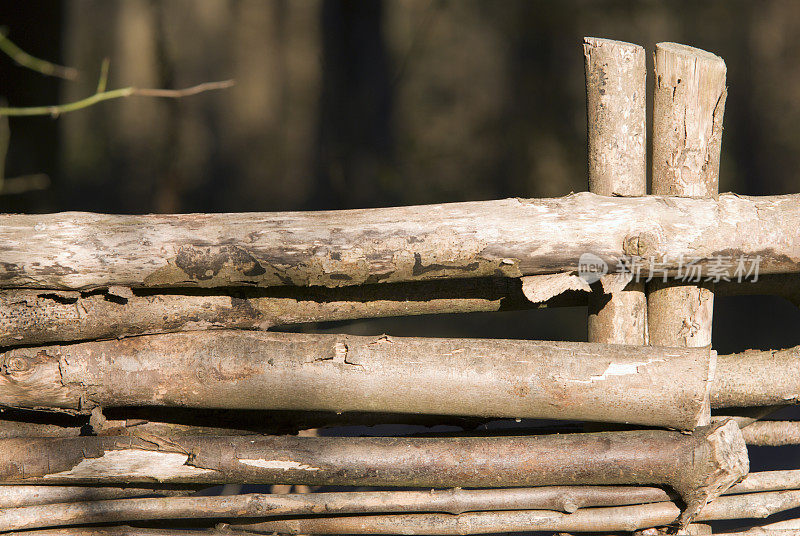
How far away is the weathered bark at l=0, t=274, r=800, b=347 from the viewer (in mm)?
1436

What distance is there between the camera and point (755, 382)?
1719 mm

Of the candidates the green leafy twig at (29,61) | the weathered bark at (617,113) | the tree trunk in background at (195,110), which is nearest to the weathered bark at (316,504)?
the weathered bark at (617,113)

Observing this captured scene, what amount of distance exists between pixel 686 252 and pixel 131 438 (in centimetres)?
134

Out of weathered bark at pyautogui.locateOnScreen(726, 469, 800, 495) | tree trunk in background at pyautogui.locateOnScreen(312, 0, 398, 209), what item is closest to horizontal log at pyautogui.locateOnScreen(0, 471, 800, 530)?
weathered bark at pyautogui.locateOnScreen(726, 469, 800, 495)

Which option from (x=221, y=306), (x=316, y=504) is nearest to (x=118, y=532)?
(x=316, y=504)

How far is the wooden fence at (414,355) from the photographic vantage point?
4.67ft

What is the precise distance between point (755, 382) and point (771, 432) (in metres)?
0.40

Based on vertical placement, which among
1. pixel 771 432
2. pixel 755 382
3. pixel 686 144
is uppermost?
pixel 686 144

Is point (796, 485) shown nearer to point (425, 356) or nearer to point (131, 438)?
point (425, 356)

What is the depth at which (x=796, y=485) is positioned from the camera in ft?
6.22

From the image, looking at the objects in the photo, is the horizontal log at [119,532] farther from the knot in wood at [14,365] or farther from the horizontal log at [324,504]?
the knot in wood at [14,365]

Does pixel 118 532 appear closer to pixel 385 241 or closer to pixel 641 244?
pixel 385 241

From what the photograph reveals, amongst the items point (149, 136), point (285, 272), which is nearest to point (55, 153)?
point (149, 136)

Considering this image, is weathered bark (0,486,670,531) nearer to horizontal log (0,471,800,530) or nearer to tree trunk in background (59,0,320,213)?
horizontal log (0,471,800,530)
